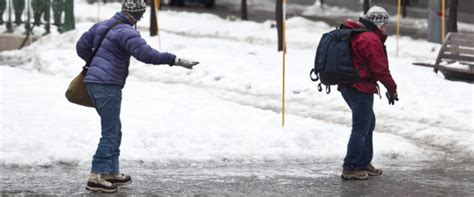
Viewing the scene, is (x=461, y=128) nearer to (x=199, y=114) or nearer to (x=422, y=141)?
(x=422, y=141)

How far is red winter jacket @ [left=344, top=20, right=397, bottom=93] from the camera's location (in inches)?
384

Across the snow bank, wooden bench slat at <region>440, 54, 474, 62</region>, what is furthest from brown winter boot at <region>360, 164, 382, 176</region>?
wooden bench slat at <region>440, 54, 474, 62</region>

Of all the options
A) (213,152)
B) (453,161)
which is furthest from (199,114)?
(453,161)

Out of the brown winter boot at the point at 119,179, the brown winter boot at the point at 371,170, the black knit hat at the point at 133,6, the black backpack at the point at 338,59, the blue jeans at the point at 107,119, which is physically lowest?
the brown winter boot at the point at 371,170

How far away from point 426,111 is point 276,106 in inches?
82.5

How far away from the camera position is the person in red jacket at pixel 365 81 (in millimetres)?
9758

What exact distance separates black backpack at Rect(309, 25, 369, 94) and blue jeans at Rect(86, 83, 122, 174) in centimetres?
188

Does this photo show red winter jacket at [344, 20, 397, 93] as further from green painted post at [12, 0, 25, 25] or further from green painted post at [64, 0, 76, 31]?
green painted post at [12, 0, 25, 25]

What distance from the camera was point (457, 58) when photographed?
18.0 metres

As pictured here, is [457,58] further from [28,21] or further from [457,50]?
[28,21]

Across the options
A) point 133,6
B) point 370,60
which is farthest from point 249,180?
point 133,6

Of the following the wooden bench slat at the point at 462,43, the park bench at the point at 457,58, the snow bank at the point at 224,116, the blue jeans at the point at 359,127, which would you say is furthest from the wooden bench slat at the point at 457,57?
the blue jeans at the point at 359,127

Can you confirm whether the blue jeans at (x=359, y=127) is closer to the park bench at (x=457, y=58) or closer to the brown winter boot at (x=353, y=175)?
the brown winter boot at (x=353, y=175)

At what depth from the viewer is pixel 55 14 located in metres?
23.8
